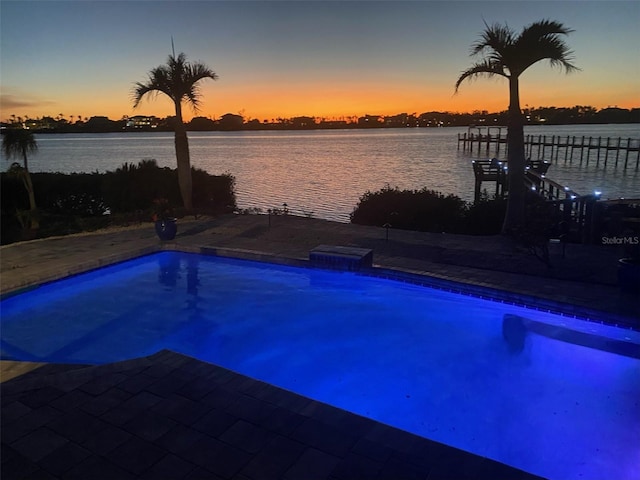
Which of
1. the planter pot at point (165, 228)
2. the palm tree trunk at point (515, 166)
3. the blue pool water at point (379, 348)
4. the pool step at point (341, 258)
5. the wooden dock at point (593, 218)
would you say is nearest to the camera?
the blue pool water at point (379, 348)

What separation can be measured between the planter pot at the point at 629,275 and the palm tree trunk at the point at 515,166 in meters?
3.65

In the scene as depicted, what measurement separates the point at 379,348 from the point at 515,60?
710cm

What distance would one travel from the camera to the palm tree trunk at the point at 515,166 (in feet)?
33.0

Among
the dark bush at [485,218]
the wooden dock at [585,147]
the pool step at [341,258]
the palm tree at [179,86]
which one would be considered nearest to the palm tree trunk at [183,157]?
the palm tree at [179,86]

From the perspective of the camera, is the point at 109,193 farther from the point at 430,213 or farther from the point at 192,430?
the point at 192,430

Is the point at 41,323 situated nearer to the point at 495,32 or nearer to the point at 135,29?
the point at 495,32

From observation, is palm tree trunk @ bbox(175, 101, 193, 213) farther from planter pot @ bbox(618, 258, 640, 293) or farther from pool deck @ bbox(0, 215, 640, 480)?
planter pot @ bbox(618, 258, 640, 293)

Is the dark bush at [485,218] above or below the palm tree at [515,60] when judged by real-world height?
below

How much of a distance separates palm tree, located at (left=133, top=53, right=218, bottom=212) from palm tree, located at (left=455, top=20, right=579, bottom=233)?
7478mm

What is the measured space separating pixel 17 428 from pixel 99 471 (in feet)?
3.11

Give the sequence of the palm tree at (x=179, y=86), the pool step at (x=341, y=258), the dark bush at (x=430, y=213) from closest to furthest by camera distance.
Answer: the pool step at (x=341, y=258)
the dark bush at (x=430, y=213)
the palm tree at (x=179, y=86)

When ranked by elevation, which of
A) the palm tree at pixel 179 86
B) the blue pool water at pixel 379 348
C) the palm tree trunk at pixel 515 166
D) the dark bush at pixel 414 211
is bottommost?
the blue pool water at pixel 379 348

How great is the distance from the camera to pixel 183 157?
13266mm

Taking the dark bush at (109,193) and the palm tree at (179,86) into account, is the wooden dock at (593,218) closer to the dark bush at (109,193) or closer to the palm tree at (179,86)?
the dark bush at (109,193)
